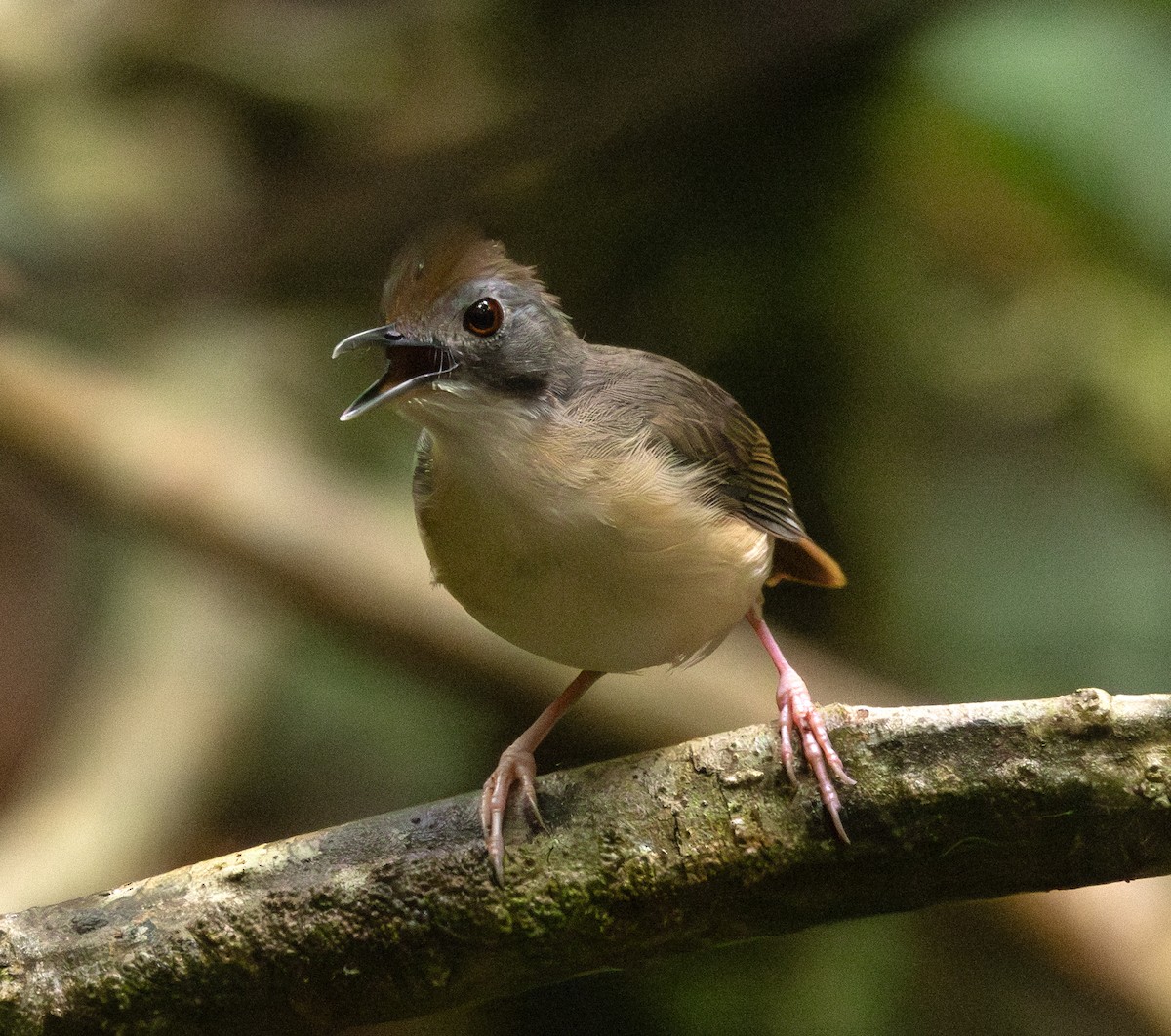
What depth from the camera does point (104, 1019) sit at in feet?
7.59

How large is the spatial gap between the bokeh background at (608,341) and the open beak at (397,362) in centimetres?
167

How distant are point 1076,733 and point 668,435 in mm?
1103

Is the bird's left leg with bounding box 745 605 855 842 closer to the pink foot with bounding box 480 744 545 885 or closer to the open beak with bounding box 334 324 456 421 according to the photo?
the pink foot with bounding box 480 744 545 885

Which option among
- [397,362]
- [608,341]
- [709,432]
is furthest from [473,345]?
[608,341]

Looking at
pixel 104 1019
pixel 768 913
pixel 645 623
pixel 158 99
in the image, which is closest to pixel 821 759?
pixel 768 913

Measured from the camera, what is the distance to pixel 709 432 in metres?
3.03

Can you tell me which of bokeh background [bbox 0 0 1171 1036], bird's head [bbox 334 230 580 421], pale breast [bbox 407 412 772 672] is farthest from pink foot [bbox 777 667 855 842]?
bokeh background [bbox 0 0 1171 1036]

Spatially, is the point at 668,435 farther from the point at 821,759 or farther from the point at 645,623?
the point at 821,759

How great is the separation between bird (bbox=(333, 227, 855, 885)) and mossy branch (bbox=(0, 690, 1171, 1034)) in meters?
0.10

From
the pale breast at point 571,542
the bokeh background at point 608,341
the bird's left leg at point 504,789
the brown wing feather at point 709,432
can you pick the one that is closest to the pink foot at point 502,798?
the bird's left leg at point 504,789

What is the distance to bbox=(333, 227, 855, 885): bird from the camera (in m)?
2.52

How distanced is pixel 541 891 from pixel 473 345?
1.09m

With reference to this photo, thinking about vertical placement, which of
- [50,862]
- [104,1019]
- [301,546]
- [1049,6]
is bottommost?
[104,1019]

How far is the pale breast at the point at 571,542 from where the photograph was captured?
2516 millimetres
